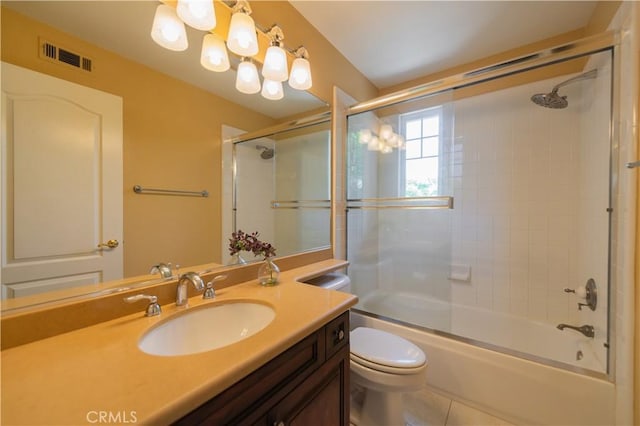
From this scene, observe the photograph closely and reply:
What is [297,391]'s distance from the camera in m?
0.70

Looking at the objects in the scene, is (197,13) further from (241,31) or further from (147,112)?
(147,112)

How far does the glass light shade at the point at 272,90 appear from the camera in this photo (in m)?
1.39

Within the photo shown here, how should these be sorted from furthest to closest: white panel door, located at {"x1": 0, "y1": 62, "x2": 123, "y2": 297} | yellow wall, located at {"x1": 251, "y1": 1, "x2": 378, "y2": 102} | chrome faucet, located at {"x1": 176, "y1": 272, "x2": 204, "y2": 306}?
yellow wall, located at {"x1": 251, "y1": 1, "x2": 378, "y2": 102}, chrome faucet, located at {"x1": 176, "y1": 272, "x2": 204, "y2": 306}, white panel door, located at {"x1": 0, "y1": 62, "x2": 123, "y2": 297}

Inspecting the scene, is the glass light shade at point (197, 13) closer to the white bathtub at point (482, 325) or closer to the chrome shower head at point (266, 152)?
the chrome shower head at point (266, 152)

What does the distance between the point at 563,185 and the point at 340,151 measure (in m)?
1.73

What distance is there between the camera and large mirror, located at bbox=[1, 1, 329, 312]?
70 centimetres

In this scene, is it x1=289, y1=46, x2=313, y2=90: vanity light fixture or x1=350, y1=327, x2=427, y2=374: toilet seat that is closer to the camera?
x1=350, y1=327, x2=427, y2=374: toilet seat

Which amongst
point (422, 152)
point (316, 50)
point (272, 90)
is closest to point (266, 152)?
point (272, 90)

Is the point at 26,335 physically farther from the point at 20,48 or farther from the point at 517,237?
the point at 517,237

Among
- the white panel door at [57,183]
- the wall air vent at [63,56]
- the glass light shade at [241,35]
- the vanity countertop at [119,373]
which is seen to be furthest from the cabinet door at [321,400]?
the glass light shade at [241,35]

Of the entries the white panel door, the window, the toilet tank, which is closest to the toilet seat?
the toilet tank

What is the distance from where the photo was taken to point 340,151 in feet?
6.51

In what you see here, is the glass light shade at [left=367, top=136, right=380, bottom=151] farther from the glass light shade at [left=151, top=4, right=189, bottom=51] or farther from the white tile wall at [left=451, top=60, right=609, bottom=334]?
the glass light shade at [left=151, top=4, right=189, bottom=51]

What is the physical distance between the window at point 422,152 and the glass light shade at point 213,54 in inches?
64.1
